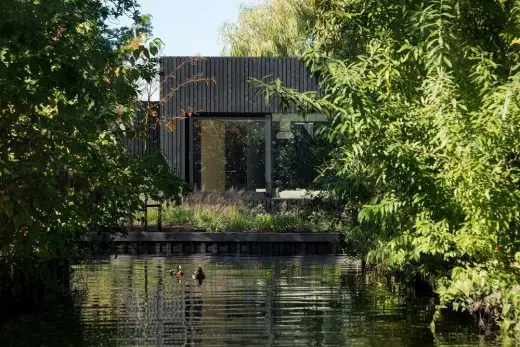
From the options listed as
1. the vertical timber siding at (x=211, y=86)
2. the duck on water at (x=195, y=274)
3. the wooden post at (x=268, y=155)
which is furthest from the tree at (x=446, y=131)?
the wooden post at (x=268, y=155)

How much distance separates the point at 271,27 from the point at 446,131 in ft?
146

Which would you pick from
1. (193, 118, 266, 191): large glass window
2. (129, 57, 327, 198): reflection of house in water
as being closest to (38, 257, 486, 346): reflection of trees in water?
(129, 57, 327, 198): reflection of house in water

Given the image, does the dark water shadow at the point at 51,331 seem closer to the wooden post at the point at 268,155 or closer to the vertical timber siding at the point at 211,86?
the vertical timber siding at the point at 211,86

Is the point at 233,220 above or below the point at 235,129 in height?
below

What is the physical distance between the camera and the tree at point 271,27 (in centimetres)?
5794

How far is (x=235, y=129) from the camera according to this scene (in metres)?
49.2

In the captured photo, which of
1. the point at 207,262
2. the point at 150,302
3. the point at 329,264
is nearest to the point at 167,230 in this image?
the point at 207,262

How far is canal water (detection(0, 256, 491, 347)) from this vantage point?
57.1 feet

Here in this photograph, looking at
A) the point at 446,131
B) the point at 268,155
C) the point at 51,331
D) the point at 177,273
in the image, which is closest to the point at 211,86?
the point at 268,155

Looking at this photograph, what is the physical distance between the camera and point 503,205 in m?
15.7

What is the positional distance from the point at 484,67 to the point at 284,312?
23.2ft

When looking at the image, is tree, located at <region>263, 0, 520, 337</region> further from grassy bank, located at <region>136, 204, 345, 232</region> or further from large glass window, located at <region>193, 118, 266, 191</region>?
large glass window, located at <region>193, 118, 266, 191</region>

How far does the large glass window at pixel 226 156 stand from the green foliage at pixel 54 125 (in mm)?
29034

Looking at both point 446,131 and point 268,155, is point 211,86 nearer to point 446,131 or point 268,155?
point 268,155
